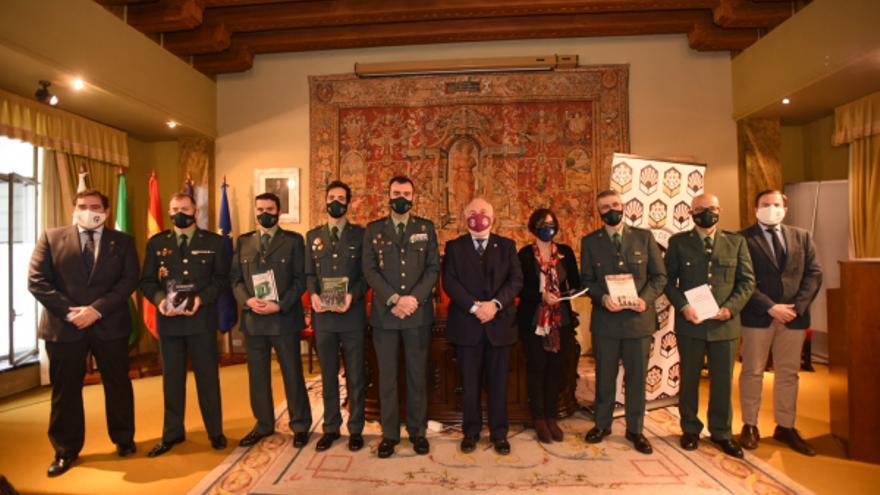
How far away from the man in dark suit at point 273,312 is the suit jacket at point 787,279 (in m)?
3.49

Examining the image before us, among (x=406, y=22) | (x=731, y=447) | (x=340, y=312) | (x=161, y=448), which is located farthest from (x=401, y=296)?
(x=406, y=22)

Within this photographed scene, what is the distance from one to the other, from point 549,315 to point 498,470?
1.14 meters

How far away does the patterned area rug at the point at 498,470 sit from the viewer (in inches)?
117

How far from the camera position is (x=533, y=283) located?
359 cm

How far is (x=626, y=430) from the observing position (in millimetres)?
3635

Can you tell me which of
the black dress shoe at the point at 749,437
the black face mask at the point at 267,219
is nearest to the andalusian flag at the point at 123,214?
the black face mask at the point at 267,219

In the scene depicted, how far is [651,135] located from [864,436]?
4609mm

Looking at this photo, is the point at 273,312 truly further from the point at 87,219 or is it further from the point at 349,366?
the point at 87,219

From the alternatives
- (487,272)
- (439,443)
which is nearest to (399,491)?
(439,443)

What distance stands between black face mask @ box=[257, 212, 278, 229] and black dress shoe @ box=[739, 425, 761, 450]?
13.2 feet

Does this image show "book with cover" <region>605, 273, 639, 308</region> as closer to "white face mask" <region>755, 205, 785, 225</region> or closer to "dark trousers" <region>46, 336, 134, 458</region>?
"white face mask" <region>755, 205, 785, 225</region>

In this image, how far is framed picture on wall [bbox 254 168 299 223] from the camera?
710cm

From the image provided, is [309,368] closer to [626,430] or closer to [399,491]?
[399,491]

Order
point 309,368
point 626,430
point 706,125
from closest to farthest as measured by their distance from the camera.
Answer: point 626,430 → point 309,368 → point 706,125
